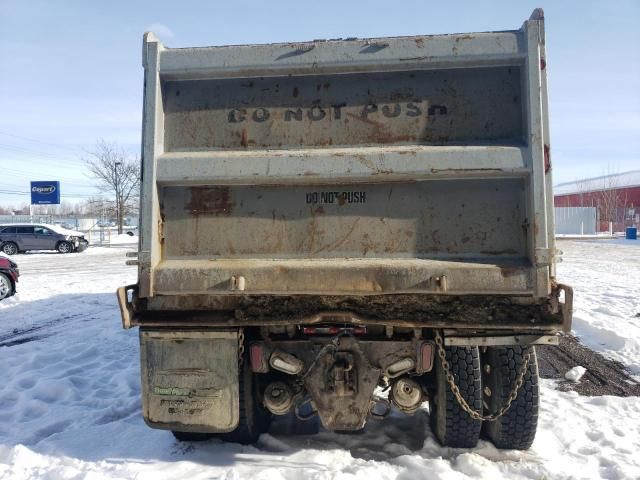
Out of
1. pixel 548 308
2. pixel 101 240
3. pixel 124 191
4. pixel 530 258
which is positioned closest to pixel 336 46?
pixel 530 258

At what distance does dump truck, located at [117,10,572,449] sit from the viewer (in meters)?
2.82

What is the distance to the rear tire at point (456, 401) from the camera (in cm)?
308

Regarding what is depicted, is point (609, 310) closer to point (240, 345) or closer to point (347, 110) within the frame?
point (347, 110)

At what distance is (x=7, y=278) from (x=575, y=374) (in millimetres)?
11132

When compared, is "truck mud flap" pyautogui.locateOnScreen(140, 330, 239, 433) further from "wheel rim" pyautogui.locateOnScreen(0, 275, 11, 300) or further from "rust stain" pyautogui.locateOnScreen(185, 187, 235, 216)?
"wheel rim" pyautogui.locateOnScreen(0, 275, 11, 300)

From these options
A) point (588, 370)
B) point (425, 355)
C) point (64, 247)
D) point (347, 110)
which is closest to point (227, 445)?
point (425, 355)

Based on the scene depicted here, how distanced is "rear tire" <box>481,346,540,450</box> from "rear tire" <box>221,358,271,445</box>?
63.4 inches

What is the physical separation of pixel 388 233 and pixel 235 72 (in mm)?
1424

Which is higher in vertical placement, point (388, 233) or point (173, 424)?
point (388, 233)

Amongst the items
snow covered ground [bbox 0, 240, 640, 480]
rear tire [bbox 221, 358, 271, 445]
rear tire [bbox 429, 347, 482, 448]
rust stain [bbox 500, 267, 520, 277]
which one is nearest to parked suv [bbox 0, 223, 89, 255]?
snow covered ground [bbox 0, 240, 640, 480]

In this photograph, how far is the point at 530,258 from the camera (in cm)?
277

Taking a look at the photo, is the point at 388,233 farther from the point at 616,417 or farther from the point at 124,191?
the point at 124,191

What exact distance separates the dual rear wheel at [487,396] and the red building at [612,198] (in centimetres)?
5378

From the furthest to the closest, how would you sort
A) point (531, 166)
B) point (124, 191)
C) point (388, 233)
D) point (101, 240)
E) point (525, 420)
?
1. point (124, 191)
2. point (101, 240)
3. point (525, 420)
4. point (388, 233)
5. point (531, 166)
